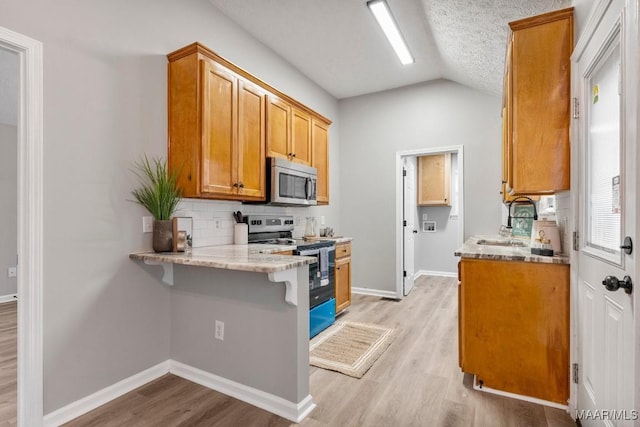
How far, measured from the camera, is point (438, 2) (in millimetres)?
2514

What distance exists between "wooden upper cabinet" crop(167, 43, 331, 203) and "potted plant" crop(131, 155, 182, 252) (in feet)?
0.47

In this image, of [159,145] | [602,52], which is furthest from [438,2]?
[159,145]

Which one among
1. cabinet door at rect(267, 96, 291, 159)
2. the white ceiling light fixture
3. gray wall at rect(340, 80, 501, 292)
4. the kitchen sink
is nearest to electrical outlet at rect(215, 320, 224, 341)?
cabinet door at rect(267, 96, 291, 159)

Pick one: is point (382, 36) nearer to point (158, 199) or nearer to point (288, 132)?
point (288, 132)

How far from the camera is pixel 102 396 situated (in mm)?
2012

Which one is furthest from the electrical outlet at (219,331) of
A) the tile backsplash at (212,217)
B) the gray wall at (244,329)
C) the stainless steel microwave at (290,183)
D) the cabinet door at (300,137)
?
the cabinet door at (300,137)

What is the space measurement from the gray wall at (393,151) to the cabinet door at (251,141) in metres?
2.20

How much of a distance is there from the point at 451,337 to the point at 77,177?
3.25 m

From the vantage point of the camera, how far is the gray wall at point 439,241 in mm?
6062

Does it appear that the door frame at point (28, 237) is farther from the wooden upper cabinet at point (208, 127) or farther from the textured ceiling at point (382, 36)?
the textured ceiling at point (382, 36)

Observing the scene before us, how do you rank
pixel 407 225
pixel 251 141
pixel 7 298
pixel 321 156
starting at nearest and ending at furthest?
1. pixel 251 141
2. pixel 321 156
3. pixel 7 298
4. pixel 407 225

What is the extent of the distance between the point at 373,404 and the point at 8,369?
8.84 ft

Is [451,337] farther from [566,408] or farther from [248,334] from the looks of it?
[248,334]

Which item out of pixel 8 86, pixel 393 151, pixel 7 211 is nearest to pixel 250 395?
pixel 393 151
